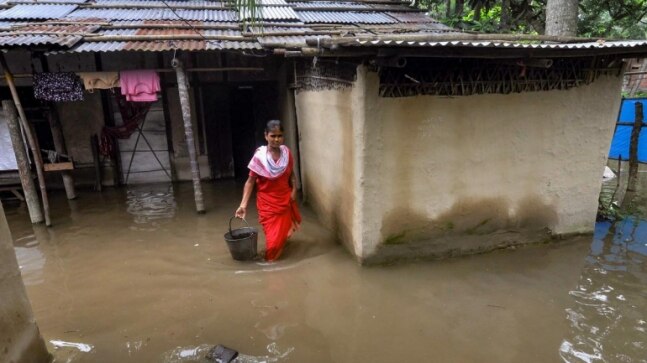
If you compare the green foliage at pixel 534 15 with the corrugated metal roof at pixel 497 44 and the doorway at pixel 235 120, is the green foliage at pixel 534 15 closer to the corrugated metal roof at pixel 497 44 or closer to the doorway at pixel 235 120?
the doorway at pixel 235 120

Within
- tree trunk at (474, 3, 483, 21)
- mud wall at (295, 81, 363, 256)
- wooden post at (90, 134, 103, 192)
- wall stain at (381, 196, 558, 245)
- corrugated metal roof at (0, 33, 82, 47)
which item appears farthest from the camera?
tree trunk at (474, 3, 483, 21)

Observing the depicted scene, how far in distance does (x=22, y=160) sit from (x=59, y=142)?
1379 mm

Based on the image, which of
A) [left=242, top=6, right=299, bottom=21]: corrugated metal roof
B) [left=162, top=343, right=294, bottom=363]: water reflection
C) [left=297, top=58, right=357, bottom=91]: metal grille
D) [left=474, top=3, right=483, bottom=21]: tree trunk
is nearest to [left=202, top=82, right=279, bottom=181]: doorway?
[left=242, top=6, right=299, bottom=21]: corrugated metal roof

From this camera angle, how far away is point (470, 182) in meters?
4.73

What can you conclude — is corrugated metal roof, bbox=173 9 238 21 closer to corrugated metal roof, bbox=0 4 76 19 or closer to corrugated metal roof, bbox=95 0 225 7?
corrugated metal roof, bbox=95 0 225 7

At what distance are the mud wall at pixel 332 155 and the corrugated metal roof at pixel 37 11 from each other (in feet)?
14.5

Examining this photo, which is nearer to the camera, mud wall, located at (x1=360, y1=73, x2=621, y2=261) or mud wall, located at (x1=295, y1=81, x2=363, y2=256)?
mud wall, located at (x1=360, y1=73, x2=621, y2=261)

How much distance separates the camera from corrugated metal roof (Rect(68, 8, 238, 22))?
7.09 meters

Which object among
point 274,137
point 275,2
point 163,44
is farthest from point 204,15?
point 274,137

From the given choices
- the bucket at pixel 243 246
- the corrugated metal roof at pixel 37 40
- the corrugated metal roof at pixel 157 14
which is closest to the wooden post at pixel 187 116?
the corrugated metal roof at pixel 37 40

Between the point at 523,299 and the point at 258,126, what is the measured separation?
629cm

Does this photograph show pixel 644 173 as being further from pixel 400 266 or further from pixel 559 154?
pixel 400 266

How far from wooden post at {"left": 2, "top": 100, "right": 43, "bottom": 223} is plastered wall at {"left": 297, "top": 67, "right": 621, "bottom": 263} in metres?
4.52

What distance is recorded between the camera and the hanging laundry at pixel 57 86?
6188mm
